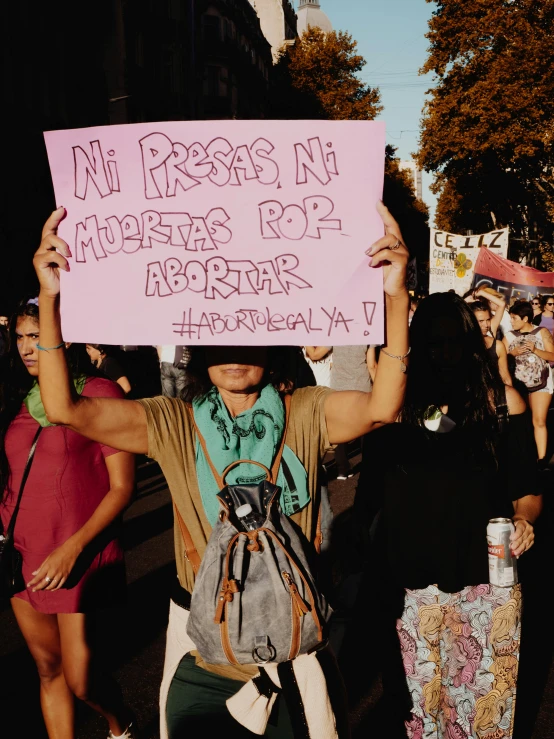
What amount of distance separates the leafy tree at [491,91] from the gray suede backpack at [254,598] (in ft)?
73.4

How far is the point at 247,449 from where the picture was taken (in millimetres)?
2266

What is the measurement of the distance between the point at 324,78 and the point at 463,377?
127 feet

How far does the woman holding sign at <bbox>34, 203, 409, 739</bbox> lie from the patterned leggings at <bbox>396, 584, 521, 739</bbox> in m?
0.78

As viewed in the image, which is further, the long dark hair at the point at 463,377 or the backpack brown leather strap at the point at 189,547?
the long dark hair at the point at 463,377

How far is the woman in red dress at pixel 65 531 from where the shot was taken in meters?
2.95

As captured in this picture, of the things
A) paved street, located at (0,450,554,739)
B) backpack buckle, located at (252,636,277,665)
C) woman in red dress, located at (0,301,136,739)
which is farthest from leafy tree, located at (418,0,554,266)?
backpack buckle, located at (252,636,277,665)

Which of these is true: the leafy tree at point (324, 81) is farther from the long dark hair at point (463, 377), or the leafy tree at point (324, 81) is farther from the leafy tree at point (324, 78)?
the long dark hair at point (463, 377)

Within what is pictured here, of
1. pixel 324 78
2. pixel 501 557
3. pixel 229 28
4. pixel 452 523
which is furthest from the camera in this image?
pixel 229 28

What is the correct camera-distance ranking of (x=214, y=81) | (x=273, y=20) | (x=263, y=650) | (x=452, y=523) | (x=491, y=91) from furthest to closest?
(x=273, y=20), (x=214, y=81), (x=491, y=91), (x=452, y=523), (x=263, y=650)

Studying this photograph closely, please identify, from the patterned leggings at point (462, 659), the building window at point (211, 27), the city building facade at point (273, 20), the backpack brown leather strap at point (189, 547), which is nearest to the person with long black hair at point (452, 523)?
the patterned leggings at point (462, 659)

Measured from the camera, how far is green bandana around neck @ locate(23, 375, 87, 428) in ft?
9.78

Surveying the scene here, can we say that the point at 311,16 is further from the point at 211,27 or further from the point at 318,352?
the point at 318,352

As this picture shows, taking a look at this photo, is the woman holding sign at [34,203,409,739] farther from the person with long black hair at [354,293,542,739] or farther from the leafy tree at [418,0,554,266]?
the leafy tree at [418,0,554,266]

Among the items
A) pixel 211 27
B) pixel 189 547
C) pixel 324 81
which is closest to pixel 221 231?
pixel 189 547
